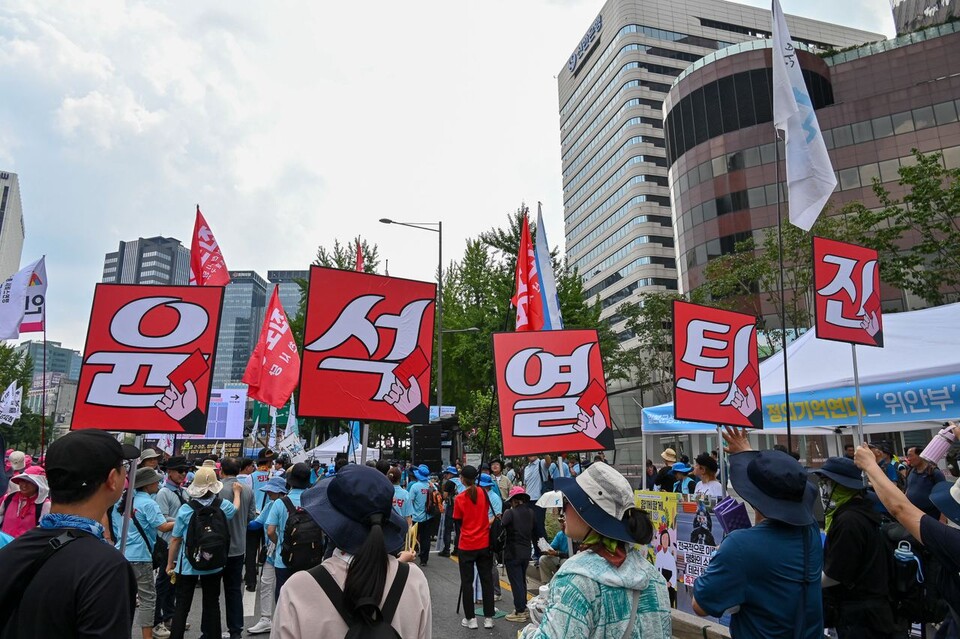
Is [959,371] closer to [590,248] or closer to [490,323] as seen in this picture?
[490,323]

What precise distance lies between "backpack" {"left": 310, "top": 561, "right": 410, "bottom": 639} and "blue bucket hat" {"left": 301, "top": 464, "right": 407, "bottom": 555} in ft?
0.49

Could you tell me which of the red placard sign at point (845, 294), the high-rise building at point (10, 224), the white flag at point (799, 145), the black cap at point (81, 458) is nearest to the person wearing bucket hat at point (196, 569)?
the black cap at point (81, 458)

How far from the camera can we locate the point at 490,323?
94.1ft

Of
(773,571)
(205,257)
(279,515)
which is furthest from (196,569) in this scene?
(205,257)

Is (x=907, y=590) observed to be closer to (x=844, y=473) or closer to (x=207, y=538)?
(x=844, y=473)

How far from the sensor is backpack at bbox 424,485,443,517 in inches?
471

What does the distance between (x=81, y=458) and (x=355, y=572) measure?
110 cm

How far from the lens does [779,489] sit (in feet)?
9.38

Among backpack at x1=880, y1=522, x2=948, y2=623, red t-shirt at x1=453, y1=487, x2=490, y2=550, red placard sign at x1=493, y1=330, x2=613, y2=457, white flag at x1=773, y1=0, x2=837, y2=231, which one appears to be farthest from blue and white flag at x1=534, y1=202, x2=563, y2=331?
backpack at x1=880, y1=522, x2=948, y2=623

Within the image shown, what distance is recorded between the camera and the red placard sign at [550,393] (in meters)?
6.51

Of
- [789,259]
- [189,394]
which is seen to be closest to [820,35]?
[789,259]

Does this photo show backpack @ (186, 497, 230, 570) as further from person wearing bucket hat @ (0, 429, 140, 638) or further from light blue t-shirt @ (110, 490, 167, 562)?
person wearing bucket hat @ (0, 429, 140, 638)

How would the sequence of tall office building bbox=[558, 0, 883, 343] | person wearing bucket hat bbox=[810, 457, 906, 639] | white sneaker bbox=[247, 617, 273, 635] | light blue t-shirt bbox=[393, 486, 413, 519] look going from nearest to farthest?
person wearing bucket hat bbox=[810, 457, 906, 639] < white sneaker bbox=[247, 617, 273, 635] < light blue t-shirt bbox=[393, 486, 413, 519] < tall office building bbox=[558, 0, 883, 343]

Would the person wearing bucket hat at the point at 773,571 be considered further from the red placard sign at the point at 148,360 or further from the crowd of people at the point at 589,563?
the red placard sign at the point at 148,360
